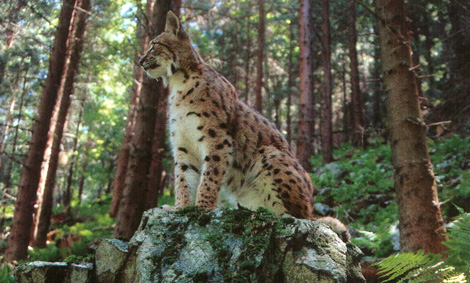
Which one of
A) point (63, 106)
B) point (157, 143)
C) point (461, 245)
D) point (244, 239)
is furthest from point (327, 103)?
point (244, 239)

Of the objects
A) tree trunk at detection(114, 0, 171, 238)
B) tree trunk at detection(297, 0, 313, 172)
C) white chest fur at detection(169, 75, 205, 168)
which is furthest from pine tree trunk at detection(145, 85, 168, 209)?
white chest fur at detection(169, 75, 205, 168)

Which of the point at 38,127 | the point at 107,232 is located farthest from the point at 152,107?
the point at 107,232

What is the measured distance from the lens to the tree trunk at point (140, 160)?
25.8 feet

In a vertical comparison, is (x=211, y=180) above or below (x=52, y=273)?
above

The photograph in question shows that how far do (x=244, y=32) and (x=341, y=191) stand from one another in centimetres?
2144

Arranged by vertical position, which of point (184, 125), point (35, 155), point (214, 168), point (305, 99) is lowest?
point (214, 168)

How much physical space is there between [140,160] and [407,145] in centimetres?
508

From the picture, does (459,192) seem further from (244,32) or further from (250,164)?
(244,32)

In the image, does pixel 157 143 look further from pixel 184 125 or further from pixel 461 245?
pixel 461 245

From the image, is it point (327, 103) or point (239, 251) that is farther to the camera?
point (327, 103)

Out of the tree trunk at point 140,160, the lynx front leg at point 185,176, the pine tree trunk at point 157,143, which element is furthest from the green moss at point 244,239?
the pine tree trunk at point 157,143

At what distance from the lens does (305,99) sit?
15.0 metres

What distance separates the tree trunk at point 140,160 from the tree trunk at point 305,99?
792 cm

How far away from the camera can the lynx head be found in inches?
206
